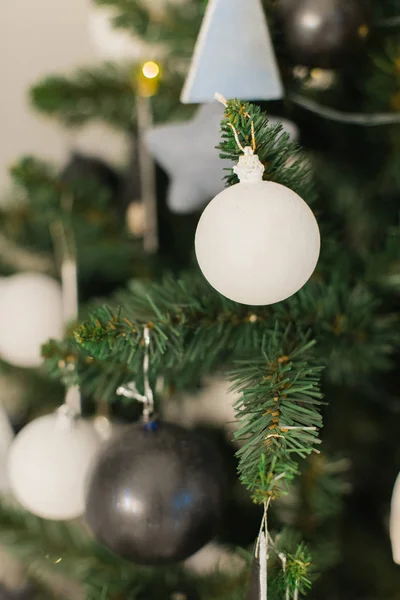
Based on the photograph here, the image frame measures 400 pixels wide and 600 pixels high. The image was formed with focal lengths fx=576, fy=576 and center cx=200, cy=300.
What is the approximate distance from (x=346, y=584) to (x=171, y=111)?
57cm

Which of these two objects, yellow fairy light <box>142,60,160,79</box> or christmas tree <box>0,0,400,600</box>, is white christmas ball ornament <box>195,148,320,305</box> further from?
yellow fairy light <box>142,60,160,79</box>

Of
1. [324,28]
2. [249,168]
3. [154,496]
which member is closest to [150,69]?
[324,28]

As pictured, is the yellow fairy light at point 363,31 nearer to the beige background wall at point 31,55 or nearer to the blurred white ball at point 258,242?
the blurred white ball at point 258,242

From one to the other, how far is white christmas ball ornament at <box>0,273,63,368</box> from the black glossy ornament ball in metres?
0.17

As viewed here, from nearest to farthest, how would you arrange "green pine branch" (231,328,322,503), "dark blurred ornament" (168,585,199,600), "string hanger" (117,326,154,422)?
"green pine branch" (231,328,322,503) → "string hanger" (117,326,154,422) → "dark blurred ornament" (168,585,199,600)

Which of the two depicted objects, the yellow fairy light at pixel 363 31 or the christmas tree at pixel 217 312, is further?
the yellow fairy light at pixel 363 31

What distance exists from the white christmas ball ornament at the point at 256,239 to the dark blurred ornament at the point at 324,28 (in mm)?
177

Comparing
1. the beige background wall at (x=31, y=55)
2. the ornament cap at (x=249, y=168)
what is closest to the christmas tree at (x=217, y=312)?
the ornament cap at (x=249, y=168)

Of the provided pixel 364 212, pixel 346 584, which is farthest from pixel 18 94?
pixel 346 584

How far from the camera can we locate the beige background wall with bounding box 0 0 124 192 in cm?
96

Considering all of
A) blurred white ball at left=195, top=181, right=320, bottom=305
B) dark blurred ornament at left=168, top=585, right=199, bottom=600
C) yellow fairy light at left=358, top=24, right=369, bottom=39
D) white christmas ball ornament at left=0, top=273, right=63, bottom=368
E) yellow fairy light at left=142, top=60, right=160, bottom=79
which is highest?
yellow fairy light at left=358, top=24, right=369, bottom=39

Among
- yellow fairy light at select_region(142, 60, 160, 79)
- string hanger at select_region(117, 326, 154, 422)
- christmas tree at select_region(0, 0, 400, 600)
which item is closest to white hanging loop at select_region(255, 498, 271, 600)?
christmas tree at select_region(0, 0, 400, 600)

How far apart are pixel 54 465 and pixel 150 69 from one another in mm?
385

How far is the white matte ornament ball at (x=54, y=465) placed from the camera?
17.9 inches
